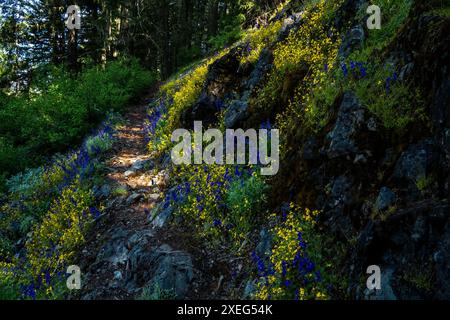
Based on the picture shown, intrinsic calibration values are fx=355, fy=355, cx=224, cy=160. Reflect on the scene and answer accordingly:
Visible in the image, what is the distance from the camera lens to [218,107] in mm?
10469

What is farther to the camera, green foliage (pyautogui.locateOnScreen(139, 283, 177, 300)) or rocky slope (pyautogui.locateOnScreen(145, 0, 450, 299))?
green foliage (pyautogui.locateOnScreen(139, 283, 177, 300))

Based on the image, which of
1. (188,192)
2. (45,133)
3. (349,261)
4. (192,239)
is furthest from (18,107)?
(349,261)

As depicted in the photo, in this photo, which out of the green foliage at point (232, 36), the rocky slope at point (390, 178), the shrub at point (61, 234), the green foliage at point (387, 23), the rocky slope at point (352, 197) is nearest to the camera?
the rocky slope at point (390, 178)

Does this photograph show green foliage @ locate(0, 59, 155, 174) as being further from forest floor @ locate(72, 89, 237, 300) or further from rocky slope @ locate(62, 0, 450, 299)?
rocky slope @ locate(62, 0, 450, 299)

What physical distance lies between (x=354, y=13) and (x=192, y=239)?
20.7 ft

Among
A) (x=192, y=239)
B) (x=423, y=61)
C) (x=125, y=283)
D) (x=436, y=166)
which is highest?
(x=423, y=61)

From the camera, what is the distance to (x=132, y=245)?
658 cm

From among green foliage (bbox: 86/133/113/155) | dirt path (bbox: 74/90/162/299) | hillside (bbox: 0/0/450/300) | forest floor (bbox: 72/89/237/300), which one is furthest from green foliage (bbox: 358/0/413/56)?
green foliage (bbox: 86/133/113/155)

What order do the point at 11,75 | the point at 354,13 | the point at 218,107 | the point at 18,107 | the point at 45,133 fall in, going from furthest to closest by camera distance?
the point at 11,75
the point at 18,107
the point at 45,133
the point at 218,107
the point at 354,13

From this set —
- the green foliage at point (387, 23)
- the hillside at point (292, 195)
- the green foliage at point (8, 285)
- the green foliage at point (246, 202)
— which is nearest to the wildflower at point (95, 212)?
the hillside at point (292, 195)

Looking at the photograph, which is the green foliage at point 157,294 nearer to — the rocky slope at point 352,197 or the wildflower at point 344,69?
the rocky slope at point 352,197

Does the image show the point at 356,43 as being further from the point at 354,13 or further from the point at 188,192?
the point at 188,192

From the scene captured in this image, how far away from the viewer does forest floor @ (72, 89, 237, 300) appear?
5609mm

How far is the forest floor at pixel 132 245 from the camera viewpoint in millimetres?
5609
